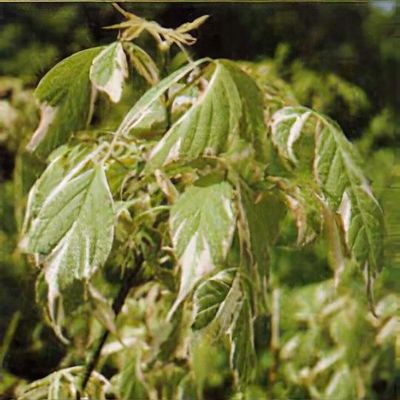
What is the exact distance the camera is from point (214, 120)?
60 centimetres

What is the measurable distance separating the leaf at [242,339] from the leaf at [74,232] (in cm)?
12

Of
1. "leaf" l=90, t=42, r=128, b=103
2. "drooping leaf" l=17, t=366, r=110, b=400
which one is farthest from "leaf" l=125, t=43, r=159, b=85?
"drooping leaf" l=17, t=366, r=110, b=400

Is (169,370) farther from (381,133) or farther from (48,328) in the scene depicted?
(381,133)

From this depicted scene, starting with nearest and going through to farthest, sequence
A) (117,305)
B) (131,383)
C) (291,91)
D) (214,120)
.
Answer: (214,120)
(117,305)
(131,383)
(291,91)

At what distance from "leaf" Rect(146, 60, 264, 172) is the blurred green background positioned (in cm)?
36

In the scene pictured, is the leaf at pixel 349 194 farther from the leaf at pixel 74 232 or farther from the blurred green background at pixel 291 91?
the blurred green background at pixel 291 91

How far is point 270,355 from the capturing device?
133cm

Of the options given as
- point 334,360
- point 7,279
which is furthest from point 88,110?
point 334,360

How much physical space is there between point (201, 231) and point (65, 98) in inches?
6.4

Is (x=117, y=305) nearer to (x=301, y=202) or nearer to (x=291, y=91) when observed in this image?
(x=301, y=202)

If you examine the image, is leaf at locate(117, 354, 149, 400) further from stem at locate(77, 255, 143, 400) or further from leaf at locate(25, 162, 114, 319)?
leaf at locate(25, 162, 114, 319)

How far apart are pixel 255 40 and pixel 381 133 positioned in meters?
0.29

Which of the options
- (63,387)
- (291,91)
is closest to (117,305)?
(63,387)

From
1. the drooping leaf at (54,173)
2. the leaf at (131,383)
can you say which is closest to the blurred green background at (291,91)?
the leaf at (131,383)
